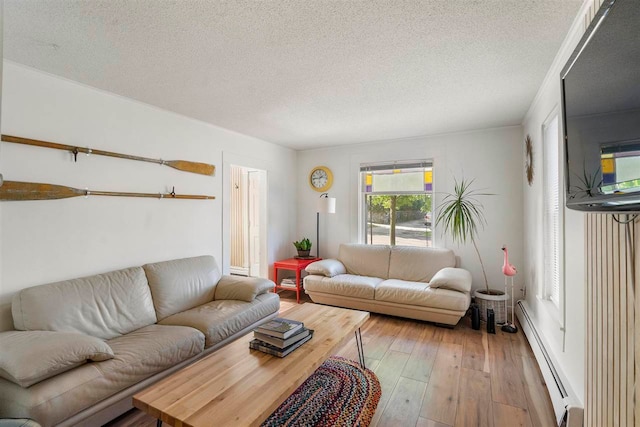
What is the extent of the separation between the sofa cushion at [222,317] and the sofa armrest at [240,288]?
6 cm

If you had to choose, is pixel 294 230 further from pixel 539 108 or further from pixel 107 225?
pixel 539 108

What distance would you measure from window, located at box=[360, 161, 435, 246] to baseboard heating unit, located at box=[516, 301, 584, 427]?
1766mm

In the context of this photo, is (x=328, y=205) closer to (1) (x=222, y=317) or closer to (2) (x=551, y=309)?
(1) (x=222, y=317)

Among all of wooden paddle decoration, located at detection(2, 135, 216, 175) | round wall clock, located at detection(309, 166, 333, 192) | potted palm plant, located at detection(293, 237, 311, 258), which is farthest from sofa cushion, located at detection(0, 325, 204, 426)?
round wall clock, located at detection(309, 166, 333, 192)

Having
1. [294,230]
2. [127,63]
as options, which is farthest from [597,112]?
[294,230]

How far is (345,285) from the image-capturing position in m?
3.82

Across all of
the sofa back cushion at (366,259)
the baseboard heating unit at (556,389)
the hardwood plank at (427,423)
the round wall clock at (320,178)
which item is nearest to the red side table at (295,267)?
the sofa back cushion at (366,259)

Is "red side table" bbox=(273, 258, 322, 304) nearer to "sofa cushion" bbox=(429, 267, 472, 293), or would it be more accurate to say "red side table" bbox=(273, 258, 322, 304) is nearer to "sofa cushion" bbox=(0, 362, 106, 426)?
"sofa cushion" bbox=(429, 267, 472, 293)

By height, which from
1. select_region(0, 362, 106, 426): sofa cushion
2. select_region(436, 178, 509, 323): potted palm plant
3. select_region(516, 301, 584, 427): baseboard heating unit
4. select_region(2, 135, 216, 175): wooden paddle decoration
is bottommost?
select_region(516, 301, 584, 427): baseboard heating unit

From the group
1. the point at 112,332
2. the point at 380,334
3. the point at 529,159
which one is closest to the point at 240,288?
the point at 112,332

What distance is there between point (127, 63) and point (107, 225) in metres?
1.34

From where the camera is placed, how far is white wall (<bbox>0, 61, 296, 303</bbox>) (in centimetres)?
215

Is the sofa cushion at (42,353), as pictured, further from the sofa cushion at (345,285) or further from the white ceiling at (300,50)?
the sofa cushion at (345,285)

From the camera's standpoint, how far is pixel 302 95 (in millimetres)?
2744
